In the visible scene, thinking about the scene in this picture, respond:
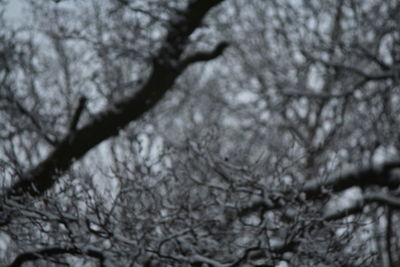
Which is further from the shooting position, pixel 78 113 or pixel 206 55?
pixel 206 55

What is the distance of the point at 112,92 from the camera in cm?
799

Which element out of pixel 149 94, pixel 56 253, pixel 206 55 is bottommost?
pixel 56 253

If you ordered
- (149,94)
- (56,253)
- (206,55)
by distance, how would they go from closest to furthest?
(56,253), (206,55), (149,94)

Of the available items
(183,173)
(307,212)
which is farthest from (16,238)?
(307,212)

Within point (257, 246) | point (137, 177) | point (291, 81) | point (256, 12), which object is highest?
point (256, 12)

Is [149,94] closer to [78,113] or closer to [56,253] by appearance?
[78,113]

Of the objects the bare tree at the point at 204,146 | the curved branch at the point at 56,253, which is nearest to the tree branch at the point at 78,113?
the bare tree at the point at 204,146

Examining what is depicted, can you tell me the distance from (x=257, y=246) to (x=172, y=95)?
707 centimetres

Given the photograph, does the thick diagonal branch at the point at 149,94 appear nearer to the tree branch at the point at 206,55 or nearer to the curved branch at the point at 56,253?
the tree branch at the point at 206,55

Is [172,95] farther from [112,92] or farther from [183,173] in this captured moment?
[183,173]

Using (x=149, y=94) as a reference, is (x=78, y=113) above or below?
below

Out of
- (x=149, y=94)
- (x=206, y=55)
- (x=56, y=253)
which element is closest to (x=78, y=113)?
(x=149, y=94)

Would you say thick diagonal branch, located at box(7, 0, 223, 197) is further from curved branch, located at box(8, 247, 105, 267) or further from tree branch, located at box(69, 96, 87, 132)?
curved branch, located at box(8, 247, 105, 267)

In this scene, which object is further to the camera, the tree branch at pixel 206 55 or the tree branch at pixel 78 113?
the tree branch at pixel 206 55
